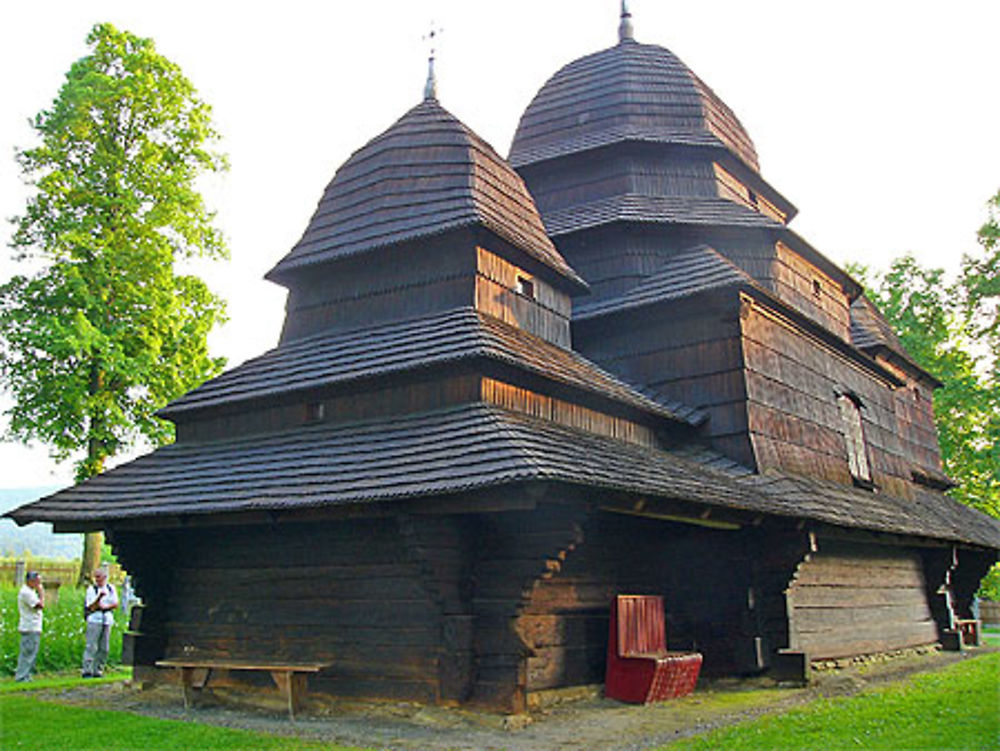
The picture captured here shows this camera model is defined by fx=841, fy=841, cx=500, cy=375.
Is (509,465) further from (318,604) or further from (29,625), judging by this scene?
(29,625)

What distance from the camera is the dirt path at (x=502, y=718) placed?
23.2 feet

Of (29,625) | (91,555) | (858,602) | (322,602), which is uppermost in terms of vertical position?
(91,555)

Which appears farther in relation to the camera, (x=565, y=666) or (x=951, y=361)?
(x=951, y=361)

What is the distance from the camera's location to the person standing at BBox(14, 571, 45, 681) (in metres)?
11.6

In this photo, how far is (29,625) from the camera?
11.7m

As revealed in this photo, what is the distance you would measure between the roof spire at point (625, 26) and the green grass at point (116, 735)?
17.5 metres

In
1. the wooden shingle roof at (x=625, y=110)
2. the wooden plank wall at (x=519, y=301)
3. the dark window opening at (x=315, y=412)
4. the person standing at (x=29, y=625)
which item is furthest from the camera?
the wooden shingle roof at (x=625, y=110)

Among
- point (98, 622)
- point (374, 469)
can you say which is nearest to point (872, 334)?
point (374, 469)

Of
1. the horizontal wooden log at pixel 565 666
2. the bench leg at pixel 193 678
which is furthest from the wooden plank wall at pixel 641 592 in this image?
the bench leg at pixel 193 678

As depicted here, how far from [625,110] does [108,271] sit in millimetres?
10778

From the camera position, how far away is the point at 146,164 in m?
17.3

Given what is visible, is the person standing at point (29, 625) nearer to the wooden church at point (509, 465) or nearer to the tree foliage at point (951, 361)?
the wooden church at point (509, 465)

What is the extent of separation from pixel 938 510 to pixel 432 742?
1390 cm

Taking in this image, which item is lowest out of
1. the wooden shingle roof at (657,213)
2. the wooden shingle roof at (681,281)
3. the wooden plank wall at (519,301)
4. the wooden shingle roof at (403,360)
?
the wooden shingle roof at (403,360)
